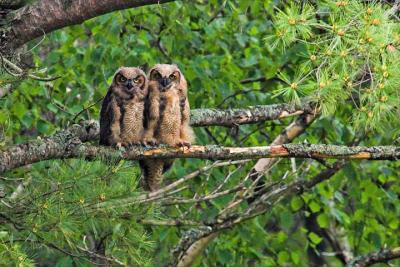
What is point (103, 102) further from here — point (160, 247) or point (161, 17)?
point (160, 247)

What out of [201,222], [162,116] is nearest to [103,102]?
[162,116]

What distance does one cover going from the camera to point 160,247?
968 cm

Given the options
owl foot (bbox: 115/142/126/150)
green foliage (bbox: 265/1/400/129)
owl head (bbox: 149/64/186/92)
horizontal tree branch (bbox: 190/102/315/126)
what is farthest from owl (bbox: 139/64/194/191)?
green foliage (bbox: 265/1/400/129)

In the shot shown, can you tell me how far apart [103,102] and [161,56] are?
253 cm

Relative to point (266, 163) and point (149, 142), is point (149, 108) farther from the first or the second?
point (266, 163)

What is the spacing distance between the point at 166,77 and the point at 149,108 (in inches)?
9.7

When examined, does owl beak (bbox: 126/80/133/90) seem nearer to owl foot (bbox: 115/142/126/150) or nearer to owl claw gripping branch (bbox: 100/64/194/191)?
owl claw gripping branch (bbox: 100/64/194/191)

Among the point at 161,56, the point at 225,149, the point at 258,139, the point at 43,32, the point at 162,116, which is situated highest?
the point at 43,32

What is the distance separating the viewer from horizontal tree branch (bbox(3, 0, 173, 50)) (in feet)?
18.8

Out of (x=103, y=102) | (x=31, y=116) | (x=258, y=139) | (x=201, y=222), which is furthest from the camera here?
(x=258, y=139)

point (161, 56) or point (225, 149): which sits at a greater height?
point (225, 149)

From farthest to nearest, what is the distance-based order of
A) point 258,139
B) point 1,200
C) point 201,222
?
point 258,139
point 201,222
point 1,200

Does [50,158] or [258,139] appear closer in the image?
[50,158]

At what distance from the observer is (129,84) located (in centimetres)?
705
